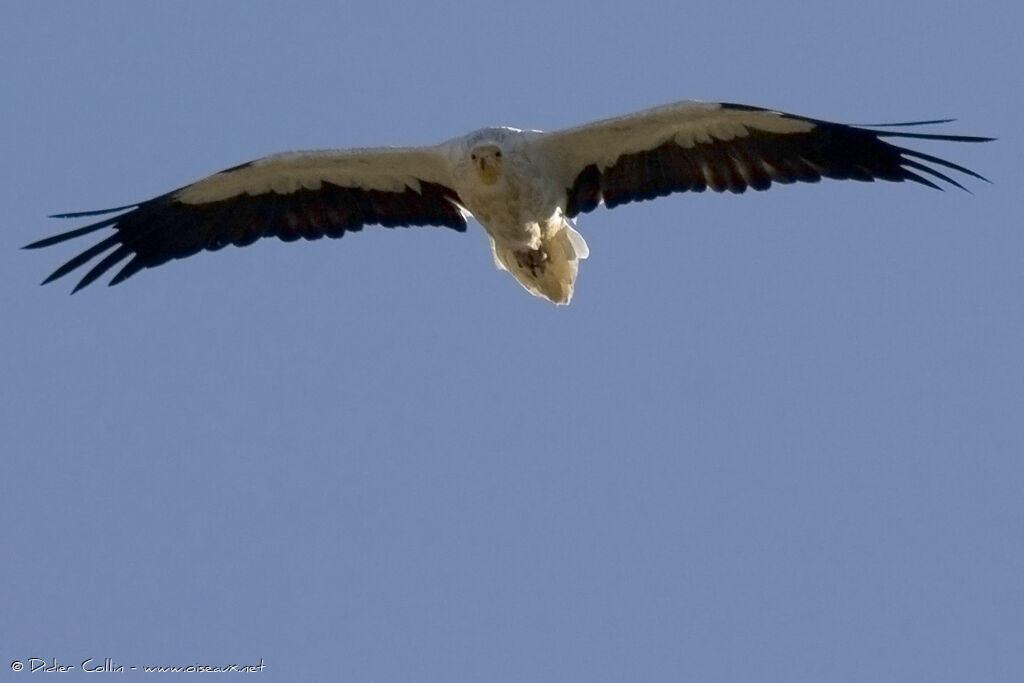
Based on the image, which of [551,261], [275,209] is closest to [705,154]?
[551,261]

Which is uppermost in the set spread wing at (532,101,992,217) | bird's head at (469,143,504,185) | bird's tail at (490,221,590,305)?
spread wing at (532,101,992,217)

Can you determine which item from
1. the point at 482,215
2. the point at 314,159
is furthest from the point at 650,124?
the point at 314,159

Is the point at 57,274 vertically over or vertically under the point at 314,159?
under

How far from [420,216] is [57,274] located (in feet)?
7.74

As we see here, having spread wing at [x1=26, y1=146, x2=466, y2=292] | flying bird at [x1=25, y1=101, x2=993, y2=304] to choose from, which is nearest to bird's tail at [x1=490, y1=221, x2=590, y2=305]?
flying bird at [x1=25, y1=101, x2=993, y2=304]

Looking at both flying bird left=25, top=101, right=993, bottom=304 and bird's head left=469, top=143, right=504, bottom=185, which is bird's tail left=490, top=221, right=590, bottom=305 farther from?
bird's head left=469, top=143, right=504, bottom=185

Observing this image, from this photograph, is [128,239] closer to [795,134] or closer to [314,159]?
[314,159]

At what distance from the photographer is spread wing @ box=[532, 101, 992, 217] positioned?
11.0 metres

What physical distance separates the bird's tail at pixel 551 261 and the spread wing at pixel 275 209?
22.5 inches

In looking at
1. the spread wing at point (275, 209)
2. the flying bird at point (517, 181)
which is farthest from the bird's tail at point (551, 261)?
the spread wing at point (275, 209)

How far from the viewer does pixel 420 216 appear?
12.0 meters

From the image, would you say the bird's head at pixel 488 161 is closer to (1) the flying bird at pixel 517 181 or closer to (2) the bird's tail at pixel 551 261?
(1) the flying bird at pixel 517 181

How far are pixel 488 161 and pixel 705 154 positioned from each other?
4.72ft

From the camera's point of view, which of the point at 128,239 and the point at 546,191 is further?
the point at 128,239
